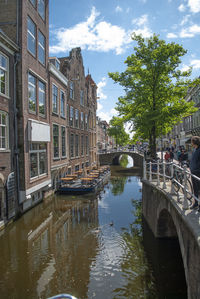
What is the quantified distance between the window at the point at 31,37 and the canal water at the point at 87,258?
10189mm

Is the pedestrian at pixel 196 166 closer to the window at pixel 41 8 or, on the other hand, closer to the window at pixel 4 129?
the window at pixel 4 129

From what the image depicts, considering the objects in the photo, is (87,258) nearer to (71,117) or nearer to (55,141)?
(55,141)

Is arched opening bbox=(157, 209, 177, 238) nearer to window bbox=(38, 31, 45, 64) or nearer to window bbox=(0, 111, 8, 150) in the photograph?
window bbox=(0, 111, 8, 150)

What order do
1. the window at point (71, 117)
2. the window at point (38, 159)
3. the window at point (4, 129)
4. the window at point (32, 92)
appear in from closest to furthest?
the window at point (4, 129) → the window at point (32, 92) → the window at point (38, 159) → the window at point (71, 117)

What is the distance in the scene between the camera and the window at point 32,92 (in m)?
14.0

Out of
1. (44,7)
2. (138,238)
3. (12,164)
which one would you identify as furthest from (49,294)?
(44,7)

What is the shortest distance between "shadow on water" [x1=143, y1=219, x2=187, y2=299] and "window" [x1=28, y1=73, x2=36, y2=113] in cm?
989

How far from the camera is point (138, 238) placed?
35.3 ft

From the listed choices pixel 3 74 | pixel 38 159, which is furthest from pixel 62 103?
pixel 3 74

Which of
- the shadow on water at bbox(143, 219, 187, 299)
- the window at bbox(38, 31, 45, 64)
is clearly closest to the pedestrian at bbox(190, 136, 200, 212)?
the shadow on water at bbox(143, 219, 187, 299)

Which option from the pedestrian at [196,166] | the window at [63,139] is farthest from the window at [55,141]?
the pedestrian at [196,166]

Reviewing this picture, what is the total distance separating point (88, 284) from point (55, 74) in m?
15.8

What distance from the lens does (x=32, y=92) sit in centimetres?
1448

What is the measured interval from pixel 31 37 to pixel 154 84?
8.49m
